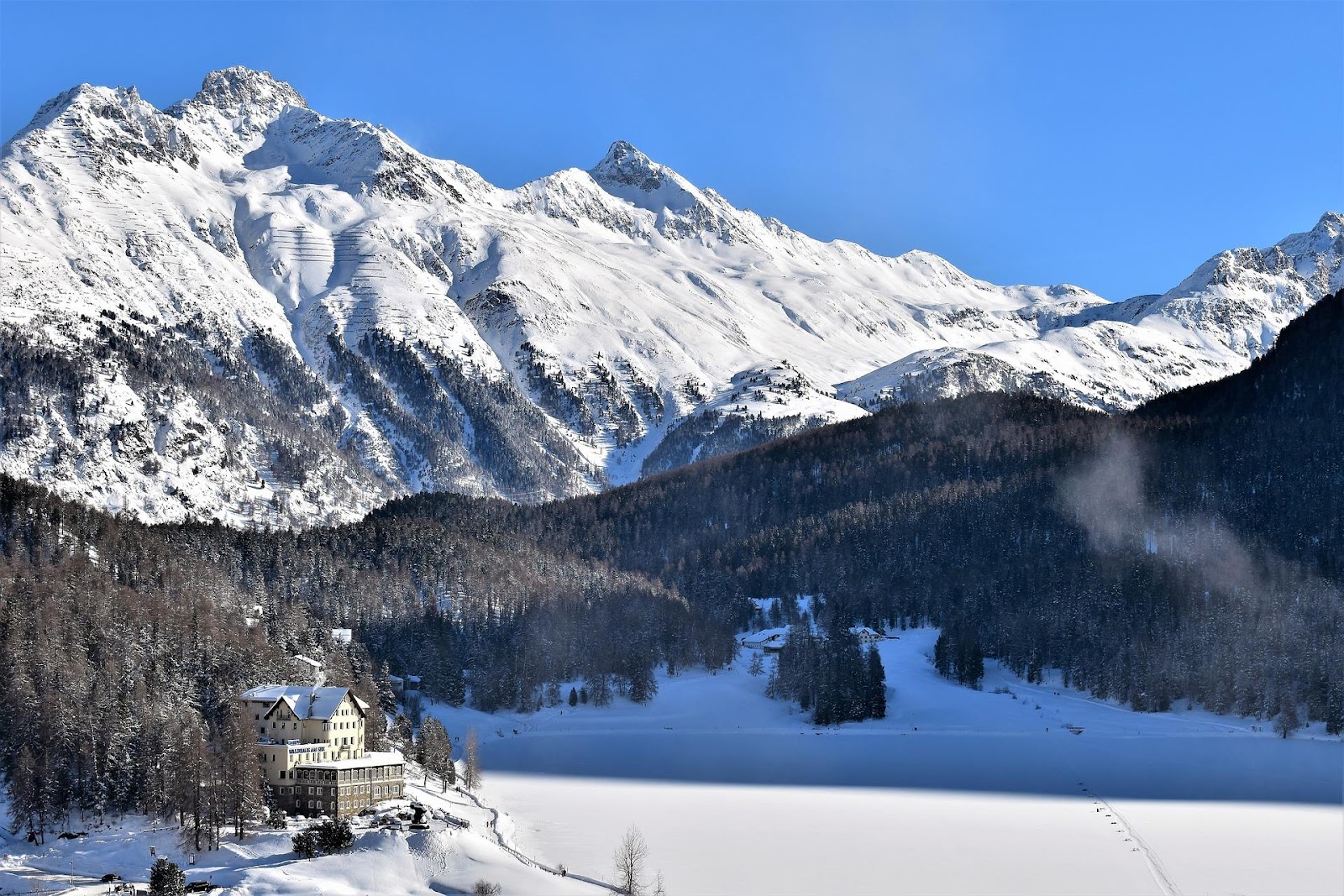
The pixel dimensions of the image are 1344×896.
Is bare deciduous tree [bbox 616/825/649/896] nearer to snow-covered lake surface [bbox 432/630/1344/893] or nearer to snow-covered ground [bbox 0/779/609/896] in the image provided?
snow-covered lake surface [bbox 432/630/1344/893]

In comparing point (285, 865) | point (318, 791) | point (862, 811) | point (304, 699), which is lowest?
point (862, 811)

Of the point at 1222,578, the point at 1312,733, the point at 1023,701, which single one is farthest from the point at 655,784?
the point at 1222,578

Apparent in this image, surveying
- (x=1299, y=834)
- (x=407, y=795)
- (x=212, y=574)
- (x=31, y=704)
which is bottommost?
(x=1299, y=834)

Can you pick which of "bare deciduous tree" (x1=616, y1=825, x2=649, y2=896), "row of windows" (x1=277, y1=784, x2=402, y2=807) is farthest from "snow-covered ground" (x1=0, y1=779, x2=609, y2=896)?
"row of windows" (x1=277, y1=784, x2=402, y2=807)

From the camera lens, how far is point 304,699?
10206 centimetres

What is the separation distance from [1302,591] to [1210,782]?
6866 centimetres

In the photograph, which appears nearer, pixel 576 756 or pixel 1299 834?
pixel 1299 834

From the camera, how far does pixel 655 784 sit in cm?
12362

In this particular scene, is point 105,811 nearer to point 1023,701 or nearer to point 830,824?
point 830,824

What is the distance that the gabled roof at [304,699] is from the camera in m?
101

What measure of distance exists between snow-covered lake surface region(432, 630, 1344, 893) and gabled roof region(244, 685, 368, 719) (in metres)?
16.4

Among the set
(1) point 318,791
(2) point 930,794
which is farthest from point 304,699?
(2) point 930,794

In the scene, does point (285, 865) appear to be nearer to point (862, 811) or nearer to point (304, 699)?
point (304, 699)

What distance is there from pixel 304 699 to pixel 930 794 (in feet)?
170
